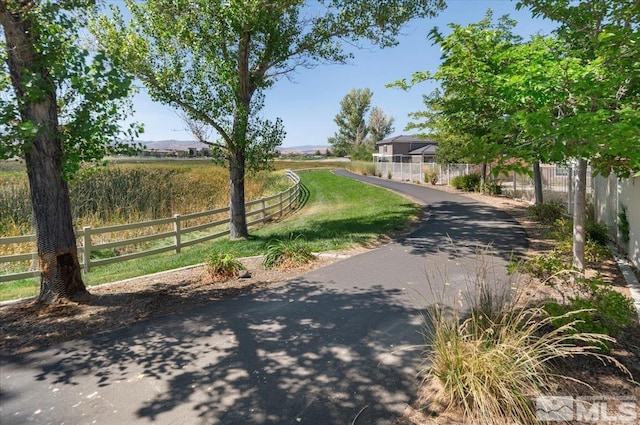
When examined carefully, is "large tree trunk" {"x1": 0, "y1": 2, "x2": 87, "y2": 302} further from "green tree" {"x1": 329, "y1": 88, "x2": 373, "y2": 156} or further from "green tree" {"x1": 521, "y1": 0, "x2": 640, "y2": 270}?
"green tree" {"x1": 329, "y1": 88, "x2": 373, "y2": 156}

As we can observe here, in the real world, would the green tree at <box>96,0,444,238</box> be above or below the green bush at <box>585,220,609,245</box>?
above

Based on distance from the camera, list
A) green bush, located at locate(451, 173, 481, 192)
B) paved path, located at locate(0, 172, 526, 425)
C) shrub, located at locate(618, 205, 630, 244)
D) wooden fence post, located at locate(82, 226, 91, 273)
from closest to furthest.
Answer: paved path, located at locate(0, 172, 526, 425)
shrub, located at locate(618, 205, 630, 244)
wooden fence post, located at locate(82, 226, 91, 273)
green bush, located at locate(451, 173, 481, 192)

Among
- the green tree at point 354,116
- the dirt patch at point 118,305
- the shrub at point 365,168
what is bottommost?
the dirt patch at point 118,305

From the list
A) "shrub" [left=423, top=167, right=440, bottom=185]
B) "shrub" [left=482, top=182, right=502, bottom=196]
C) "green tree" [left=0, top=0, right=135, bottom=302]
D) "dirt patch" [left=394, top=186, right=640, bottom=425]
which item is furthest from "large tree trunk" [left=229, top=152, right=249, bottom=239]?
"shrub" [left=423, top=167, right=440, bottom=185]

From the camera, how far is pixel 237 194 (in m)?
11.6

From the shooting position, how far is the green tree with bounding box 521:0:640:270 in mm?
3785

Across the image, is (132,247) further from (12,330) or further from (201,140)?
(12,330)

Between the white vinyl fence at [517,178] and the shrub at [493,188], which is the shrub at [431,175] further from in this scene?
the shrub at [493,188]

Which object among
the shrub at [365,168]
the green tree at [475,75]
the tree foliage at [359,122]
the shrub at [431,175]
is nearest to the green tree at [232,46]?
the green tree at [475,75]

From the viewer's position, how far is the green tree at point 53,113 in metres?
5.11

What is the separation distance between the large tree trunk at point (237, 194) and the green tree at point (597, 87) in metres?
7.96

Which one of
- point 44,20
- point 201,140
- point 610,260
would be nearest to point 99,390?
point 44,20

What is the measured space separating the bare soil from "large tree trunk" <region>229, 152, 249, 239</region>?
3162 mm

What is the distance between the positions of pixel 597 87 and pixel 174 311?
6.18 meters
